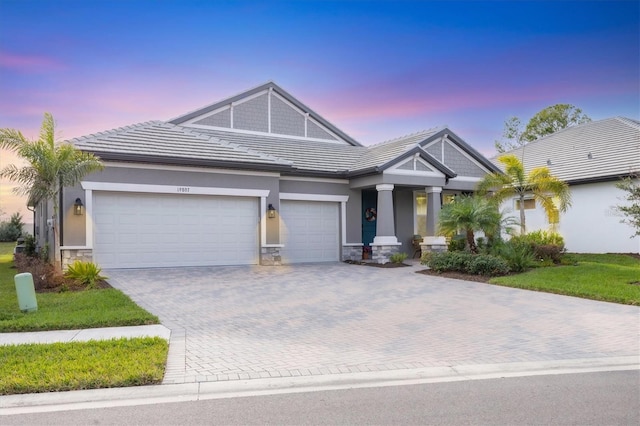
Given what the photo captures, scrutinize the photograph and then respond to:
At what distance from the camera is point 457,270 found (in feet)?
54.8

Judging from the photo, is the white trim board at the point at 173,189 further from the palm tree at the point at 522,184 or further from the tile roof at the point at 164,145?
the palm tree at the point at 522,184

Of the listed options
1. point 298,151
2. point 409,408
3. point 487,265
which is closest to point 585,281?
point 487,265

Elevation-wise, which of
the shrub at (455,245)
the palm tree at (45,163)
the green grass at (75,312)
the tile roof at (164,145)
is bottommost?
the green grass at (75,312)

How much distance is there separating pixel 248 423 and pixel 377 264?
1513cm

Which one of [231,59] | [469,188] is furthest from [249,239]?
[469,188]

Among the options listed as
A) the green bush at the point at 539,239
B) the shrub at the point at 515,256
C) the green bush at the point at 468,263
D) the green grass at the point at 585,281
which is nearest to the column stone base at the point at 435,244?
the green bush at the point at 539,239

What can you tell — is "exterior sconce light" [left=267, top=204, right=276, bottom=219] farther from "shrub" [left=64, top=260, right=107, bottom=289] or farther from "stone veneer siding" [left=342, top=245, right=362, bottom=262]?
"shrub" [left=64, top=260, right=107, bottom=289]

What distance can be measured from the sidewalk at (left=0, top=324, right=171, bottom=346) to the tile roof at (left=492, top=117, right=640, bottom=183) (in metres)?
19.6

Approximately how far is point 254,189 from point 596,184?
50.3 ft

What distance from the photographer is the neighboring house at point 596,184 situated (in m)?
21.4

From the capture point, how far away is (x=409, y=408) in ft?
16.3

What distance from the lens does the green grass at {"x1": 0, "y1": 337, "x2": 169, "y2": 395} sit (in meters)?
5.47

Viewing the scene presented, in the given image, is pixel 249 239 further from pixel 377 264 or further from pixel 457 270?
pixel 457 270

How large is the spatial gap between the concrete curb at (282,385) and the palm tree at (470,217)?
9791 mm
